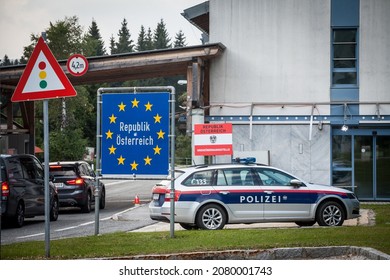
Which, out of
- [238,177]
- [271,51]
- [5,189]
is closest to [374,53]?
[271,51]

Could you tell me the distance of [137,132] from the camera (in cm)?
1236

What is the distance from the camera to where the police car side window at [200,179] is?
52.0 feet

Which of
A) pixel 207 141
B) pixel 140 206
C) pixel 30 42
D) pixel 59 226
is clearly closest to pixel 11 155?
pixel 59 226

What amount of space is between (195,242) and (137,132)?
1542mm

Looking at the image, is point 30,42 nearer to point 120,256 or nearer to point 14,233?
point 120,256

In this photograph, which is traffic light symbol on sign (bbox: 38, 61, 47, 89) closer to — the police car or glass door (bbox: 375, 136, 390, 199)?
the police car

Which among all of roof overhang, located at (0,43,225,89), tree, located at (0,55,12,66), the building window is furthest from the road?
the building window

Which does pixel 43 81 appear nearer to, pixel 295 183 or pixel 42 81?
pixel 42 81

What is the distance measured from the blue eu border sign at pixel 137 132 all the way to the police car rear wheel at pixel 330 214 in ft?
14.7

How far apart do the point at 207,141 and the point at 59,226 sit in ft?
10.8

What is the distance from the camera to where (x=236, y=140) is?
76.8ft

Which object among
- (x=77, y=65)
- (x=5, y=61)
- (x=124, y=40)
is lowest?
(x=5, y=61)

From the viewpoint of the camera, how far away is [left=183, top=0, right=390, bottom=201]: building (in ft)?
67.2

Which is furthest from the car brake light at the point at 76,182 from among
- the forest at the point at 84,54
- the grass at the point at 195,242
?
the grass at the point at 195,242
